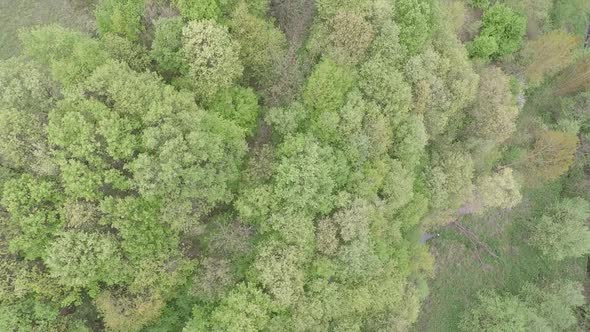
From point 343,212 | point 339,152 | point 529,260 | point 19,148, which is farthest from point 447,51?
point 19,148

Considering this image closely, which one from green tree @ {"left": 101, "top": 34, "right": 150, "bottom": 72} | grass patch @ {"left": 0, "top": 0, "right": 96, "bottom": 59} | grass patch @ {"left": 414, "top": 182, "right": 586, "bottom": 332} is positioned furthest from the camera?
grass patch @ {"left": 414, "top": 182, "right": 586, "bottom": 332}

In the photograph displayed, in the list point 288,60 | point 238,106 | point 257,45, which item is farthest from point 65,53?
point 288,60

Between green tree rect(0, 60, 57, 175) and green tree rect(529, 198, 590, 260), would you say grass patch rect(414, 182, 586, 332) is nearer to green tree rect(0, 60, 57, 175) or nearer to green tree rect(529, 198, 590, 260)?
green tree rect(529, 198, 590, 260)

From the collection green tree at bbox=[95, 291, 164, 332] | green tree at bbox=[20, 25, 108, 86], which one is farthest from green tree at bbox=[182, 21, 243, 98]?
green tree at bbox=[95, 291, 164, 332]

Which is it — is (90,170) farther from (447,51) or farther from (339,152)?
(447,51)

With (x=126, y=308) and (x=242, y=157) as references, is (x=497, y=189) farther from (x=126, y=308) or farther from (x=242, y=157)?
(x=126, y=308)

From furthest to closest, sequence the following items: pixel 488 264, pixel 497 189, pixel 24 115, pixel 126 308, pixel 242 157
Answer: pixel 488 264 < pixel 497 189 < pixel 242 157 < pixel 126 308 < pixel 24 115
